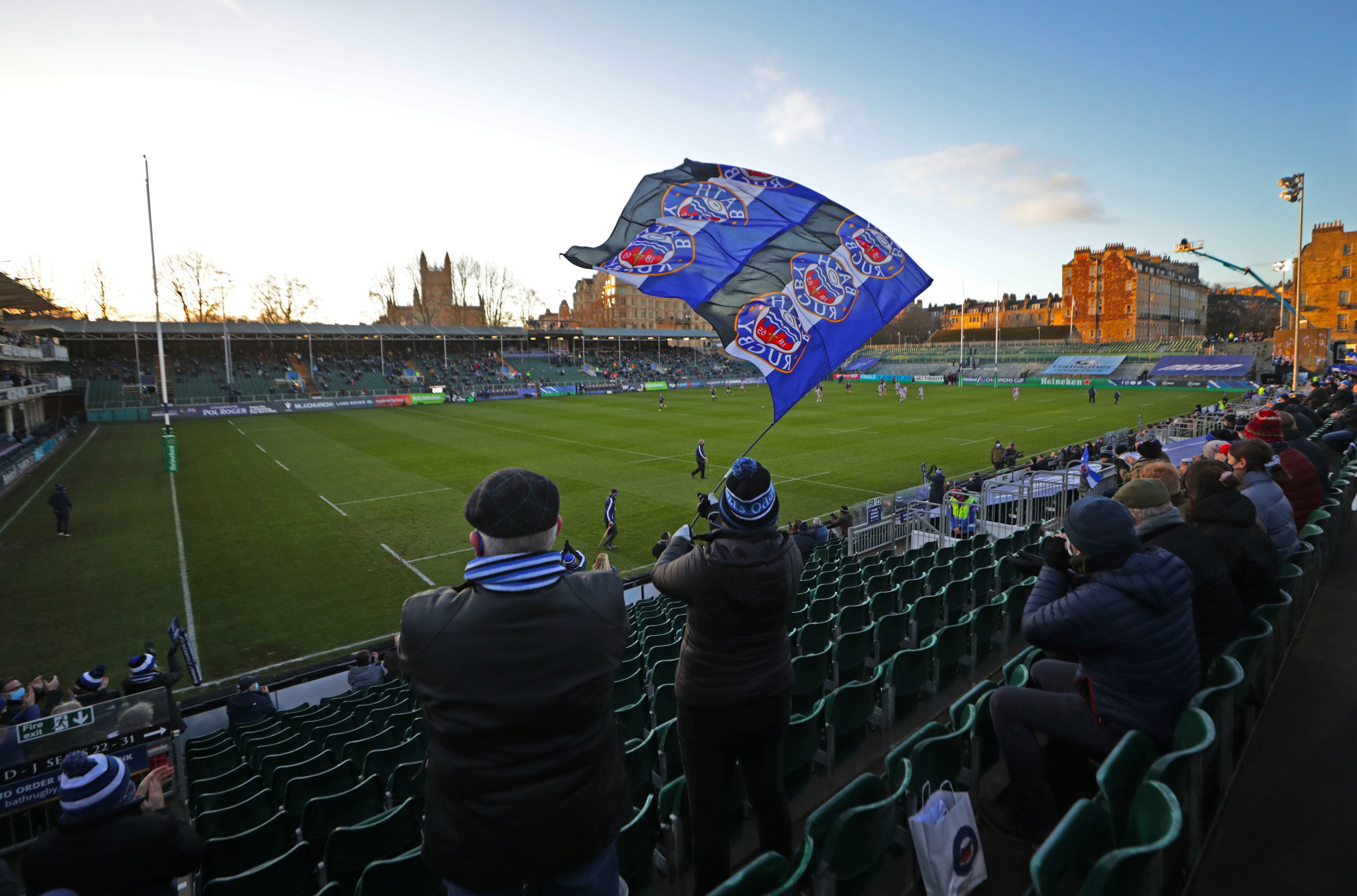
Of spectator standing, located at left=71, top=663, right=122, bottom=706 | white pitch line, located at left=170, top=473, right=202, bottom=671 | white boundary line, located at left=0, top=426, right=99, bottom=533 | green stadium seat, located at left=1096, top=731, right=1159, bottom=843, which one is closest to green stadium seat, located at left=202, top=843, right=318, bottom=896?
green stadium seat, located at left=1096, top=731, right=1159, bottom=843

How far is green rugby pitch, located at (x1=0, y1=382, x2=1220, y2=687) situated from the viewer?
41.6 feet

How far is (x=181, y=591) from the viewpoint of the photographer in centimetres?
1423

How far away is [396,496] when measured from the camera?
74.1 feet

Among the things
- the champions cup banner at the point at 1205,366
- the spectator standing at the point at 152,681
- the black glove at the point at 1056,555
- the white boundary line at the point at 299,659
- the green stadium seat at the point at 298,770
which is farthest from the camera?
the champions cup banner at the point at 1205,366

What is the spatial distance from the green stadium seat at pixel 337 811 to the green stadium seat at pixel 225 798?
0.63 meters

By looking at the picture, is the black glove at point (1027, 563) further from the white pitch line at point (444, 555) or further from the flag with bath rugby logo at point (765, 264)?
the white pitch line at point (444, 555)

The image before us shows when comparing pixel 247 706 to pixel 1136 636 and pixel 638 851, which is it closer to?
pixel 638 851

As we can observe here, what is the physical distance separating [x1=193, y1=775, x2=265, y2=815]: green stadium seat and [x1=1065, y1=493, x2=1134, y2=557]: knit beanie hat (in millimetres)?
5122

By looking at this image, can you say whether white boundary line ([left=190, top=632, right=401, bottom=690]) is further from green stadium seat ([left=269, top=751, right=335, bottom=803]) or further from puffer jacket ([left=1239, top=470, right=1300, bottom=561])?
puffer jacket ([left=1239, top=470, right=1300, bottom=561])

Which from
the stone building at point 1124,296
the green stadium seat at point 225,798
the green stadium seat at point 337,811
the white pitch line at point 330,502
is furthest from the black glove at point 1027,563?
the stone building at point 1124,296

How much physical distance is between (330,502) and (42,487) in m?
12.6

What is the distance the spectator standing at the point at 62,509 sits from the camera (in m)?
17.9

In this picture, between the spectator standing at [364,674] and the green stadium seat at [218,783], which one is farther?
the spectator standing at [364,674]

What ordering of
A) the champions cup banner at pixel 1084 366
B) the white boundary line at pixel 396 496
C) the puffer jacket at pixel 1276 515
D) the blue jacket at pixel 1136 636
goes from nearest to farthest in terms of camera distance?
the blue jacket at pixel 1136 636, the puffer jacket at pixel 1276 515, the white boundary line at pixel 396 496, the champions cup banner at pixel 1084 366
